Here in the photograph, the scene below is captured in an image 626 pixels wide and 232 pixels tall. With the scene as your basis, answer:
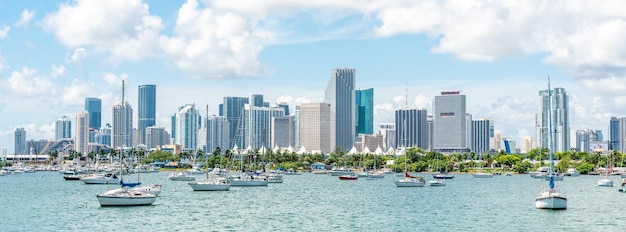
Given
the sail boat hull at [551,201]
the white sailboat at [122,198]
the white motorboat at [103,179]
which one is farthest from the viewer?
the white motorboat at [103,179]

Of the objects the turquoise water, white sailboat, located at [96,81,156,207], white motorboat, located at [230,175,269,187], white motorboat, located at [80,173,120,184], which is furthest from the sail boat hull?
white motorboat, located at [80,173,120,184]

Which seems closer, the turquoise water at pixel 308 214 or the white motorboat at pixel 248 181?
the turquoise water at pixel 308 214

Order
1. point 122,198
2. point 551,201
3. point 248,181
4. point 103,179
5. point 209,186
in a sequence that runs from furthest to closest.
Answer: point 103,179 → point 248,181 → point 209,186 → point 122,198 → point 551,201

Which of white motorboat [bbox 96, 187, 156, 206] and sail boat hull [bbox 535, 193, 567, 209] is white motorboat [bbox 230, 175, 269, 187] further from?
sail boat hull [bbox 535, 193, 567, 209]

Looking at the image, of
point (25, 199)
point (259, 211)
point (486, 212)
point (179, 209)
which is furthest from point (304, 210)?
point (25, 199)

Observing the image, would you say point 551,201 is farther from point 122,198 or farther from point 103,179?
point 103,179

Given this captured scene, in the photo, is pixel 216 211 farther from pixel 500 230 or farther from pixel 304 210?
pixel 500 230

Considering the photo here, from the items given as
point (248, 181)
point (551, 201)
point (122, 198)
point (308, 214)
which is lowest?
point (308, 214)

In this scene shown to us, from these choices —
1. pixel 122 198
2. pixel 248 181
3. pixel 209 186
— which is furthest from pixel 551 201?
pixel 248 181

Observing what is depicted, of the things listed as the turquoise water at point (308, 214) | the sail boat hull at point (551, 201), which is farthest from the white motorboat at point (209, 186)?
the sail boat hull at point (551, 201)

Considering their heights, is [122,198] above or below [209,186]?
above

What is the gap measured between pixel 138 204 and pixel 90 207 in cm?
687

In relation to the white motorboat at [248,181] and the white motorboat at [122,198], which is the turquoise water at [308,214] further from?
the white motorboat at [248,181]

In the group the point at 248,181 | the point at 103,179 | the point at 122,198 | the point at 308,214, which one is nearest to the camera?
the point at 122,198
